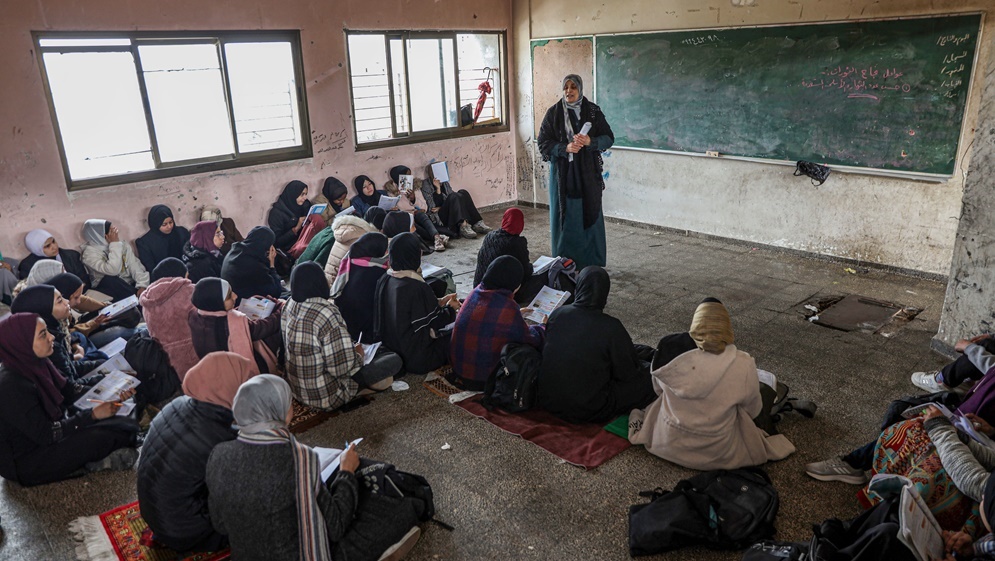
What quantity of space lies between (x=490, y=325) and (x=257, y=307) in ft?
4.93

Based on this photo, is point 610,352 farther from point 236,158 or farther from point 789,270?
point 236,158

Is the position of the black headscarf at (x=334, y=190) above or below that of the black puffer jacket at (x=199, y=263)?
above

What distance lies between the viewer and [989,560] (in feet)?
6.59

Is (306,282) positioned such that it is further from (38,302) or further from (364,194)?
(364,194)

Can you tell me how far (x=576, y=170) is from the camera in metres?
5.93

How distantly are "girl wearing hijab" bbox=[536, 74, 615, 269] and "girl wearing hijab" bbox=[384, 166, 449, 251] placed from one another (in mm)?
1817

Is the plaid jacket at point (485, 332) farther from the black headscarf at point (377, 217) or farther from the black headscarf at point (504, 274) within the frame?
the black headscarf at point (377, 217)

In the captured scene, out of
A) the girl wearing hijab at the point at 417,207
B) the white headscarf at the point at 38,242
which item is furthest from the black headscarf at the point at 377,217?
the white headscarf at the point at 38,242

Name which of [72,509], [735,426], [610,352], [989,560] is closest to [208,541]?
[72,509]

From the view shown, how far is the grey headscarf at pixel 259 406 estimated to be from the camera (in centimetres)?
228

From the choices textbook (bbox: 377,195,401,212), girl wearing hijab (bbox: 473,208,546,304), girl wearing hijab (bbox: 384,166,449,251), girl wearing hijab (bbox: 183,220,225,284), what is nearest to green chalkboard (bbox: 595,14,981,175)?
girl wearing hijab (bbox: 384,166,449,251)

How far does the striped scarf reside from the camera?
2.30 metres

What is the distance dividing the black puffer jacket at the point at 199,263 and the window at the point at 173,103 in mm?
983

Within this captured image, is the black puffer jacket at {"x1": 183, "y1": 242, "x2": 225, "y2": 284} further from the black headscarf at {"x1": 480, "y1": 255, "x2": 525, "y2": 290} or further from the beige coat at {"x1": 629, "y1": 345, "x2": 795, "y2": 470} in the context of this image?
the beige coat at {"x1": 629, "y1": 345, "x2": 795, "y2": 470}
